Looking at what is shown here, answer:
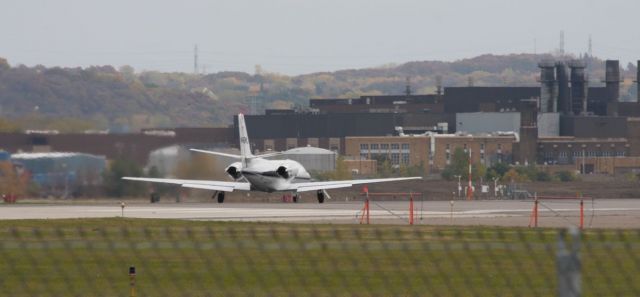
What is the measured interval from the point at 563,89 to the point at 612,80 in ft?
42.9

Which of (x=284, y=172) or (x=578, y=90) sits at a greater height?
(x=578, y=90)

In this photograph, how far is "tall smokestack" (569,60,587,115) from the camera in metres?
176

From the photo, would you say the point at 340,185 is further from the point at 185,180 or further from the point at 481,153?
the point at 481,153

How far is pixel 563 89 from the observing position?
6826 inches

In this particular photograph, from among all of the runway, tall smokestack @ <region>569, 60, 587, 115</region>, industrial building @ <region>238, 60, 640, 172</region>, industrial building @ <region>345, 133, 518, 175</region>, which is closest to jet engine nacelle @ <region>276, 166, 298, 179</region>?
the runway

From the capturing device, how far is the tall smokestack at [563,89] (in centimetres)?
17262

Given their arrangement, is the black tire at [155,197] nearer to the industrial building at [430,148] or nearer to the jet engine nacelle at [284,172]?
the jet engine nacelle at [284,172]

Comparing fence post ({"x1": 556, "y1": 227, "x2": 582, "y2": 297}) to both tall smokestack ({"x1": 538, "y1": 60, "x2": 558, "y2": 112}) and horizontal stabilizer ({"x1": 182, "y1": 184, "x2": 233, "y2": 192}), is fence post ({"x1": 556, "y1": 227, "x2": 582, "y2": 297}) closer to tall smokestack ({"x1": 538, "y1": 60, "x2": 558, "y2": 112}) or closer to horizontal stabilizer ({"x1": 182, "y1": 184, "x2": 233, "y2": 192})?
horizontal stabilizer ({"x1": 182, "y1": 184, "x2": 233, "y2": 192})

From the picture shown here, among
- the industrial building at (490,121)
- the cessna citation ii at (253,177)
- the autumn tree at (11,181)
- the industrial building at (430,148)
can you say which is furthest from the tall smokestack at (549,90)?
the autumn tree at (11,181)

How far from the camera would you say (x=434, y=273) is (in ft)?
84.4

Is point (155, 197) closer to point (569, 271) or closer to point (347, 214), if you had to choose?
Result: point (347, 214)

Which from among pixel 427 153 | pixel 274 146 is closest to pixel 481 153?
pixel 427 153

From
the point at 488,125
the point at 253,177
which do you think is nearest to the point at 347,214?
the point at 253,177

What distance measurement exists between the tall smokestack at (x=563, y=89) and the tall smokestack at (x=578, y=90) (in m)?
2.45
